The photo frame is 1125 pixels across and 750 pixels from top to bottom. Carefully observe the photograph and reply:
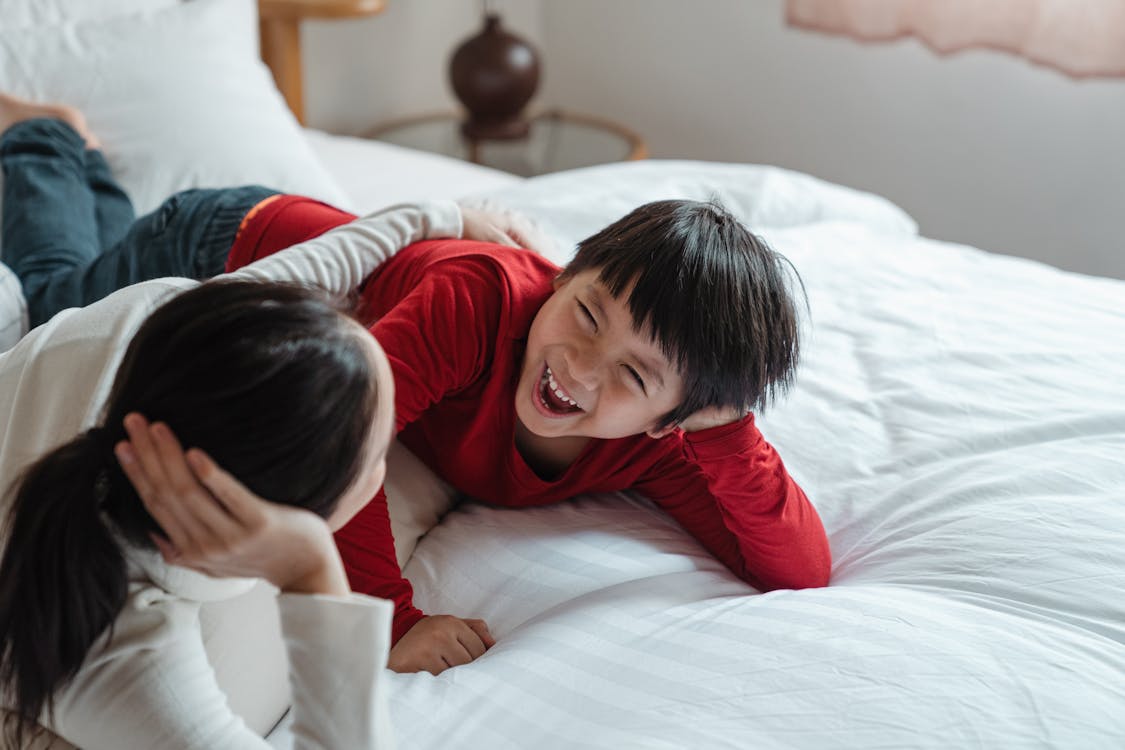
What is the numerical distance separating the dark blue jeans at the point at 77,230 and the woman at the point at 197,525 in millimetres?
570

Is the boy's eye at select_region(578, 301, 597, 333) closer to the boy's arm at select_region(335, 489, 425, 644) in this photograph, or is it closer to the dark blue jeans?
the boy's arm at select_region(335, 489, 425, 644)

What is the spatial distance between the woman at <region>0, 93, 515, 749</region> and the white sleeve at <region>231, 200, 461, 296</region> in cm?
34

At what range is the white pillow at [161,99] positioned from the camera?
4.57ft

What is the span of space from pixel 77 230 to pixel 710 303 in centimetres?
76

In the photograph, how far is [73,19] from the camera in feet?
4.85

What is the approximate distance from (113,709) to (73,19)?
1.18m

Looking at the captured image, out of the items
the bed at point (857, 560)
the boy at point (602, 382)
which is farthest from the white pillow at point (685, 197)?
the boy at point (602, 382)

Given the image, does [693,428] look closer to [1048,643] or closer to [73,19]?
[1048,643]

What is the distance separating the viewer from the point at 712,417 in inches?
36.3

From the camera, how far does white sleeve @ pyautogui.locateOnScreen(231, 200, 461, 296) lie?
0.97 m

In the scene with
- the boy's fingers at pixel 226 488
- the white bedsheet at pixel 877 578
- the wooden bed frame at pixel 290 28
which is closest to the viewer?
the boy's fingers at pixel 226 488

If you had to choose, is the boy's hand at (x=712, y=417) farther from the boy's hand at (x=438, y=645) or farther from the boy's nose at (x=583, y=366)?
the boy's hand at (x=438, y=645)

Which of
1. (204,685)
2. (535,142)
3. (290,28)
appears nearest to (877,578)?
(204,685)

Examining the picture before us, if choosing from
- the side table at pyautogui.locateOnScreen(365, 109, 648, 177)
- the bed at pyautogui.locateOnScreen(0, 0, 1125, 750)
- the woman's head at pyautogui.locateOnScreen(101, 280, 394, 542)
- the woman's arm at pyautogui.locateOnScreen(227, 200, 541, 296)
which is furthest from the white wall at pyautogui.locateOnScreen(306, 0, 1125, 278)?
the woman's head at pyautogui.locateOnScreen(101, 280, 394, 542)
